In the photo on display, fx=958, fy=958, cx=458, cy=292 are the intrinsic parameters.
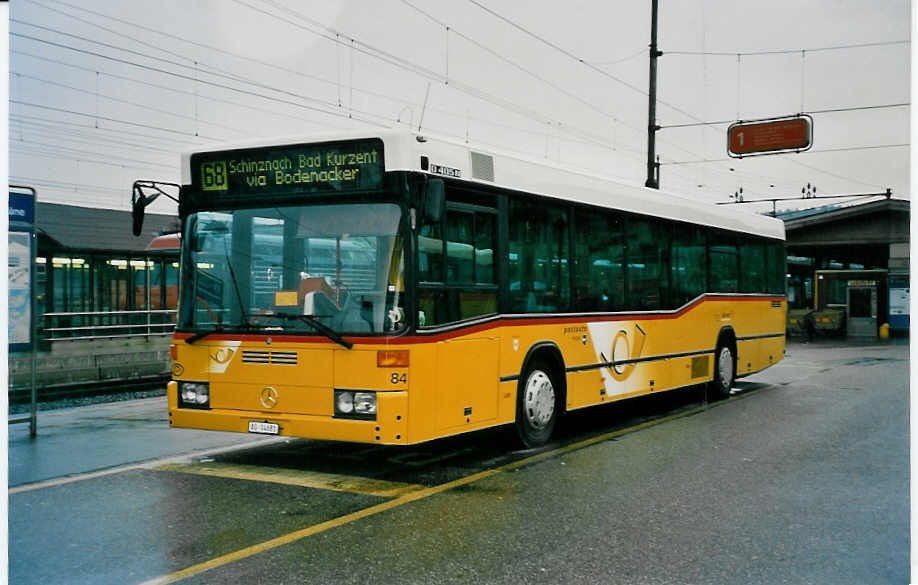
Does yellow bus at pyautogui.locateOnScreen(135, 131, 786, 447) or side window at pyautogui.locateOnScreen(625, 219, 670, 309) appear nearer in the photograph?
yellow bus at pyautogui.locateOnScreen(135, 131, 786, 447)

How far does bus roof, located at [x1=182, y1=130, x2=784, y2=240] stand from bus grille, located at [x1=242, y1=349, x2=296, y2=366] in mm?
1732

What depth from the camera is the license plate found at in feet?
26.1

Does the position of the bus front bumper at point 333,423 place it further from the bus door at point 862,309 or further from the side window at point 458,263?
the bus door at point 862,309

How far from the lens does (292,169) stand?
8.11 metres

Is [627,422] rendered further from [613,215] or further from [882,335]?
[882,335]

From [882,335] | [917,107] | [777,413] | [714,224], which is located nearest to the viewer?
[917,107]

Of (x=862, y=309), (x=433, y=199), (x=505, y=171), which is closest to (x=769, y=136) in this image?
(x=505, y=171)

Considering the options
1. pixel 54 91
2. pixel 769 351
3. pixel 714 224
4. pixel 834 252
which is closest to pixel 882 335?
pixel 834 252

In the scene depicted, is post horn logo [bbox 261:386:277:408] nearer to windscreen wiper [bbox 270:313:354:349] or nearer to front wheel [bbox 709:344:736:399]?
windscreen wiper [bbox 270:313:354:349]

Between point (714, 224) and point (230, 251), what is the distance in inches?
320

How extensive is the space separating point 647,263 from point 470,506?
578cm

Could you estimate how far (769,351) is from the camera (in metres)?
16.4

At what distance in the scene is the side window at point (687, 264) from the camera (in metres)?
12.7

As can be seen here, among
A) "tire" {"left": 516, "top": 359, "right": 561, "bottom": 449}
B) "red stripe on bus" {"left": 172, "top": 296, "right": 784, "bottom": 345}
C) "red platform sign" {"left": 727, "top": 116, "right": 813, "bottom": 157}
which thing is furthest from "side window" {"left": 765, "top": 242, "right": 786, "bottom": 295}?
"tire" {"left": 516, "top": 359, "right": 561, "bottom": 449}
